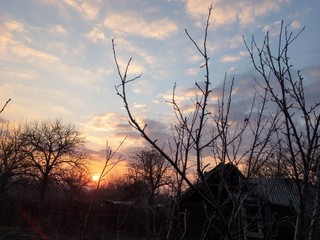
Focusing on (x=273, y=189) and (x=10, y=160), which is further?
(x=10, y=160)

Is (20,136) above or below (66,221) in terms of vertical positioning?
above

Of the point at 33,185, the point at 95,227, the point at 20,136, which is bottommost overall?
the point at 95,227

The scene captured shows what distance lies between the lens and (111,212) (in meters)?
24.2

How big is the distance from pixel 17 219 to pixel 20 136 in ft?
68.5

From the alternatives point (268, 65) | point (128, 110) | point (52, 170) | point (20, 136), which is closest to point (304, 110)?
point (268, 65)

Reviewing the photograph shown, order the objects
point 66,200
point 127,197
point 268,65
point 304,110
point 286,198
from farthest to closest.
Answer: point 127,197 → point 66,200 → point 286,198 → point 268,65 → point 304,110

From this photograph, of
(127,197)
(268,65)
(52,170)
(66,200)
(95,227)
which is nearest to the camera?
(268,65)

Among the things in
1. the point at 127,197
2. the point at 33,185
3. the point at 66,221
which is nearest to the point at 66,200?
the point at 66,221

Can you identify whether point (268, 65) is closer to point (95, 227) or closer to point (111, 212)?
point (95, 227)

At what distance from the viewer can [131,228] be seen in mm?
25172

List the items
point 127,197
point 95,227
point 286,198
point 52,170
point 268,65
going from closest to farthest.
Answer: point 268,65 → point 286,198 → point 95,227 → point 52,170 → point 127,197

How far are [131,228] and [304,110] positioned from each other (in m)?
24.2

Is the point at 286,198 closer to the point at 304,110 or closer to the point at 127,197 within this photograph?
the point at 304,110

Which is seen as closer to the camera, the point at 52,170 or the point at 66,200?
the point at 66,200
